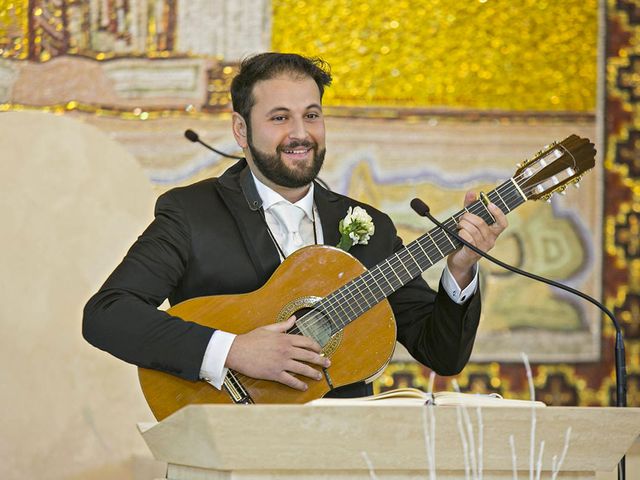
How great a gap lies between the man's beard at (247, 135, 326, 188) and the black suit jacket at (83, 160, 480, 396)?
0.35 feet

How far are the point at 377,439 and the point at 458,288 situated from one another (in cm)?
112

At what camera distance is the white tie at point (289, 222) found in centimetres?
326

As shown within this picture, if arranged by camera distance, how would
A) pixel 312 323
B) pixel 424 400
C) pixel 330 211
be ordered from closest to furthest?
pixel 424 400 < pixel 312 323 < pixel 330 211

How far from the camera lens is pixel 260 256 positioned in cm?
317

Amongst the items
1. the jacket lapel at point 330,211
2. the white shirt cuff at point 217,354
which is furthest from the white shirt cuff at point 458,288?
the white shirt cuff at point 217,354

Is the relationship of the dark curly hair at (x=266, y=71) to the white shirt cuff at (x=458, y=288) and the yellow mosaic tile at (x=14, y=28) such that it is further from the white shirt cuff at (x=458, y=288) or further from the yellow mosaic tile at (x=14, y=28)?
the yellow mosaic tile at (x=14, y=28)

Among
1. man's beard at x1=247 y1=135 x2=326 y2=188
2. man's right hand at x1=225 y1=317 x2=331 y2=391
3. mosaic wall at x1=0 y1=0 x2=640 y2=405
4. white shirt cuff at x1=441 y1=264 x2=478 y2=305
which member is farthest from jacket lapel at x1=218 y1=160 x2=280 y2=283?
mosaic wall at x1=0 y1=0 x2=640 y2=405

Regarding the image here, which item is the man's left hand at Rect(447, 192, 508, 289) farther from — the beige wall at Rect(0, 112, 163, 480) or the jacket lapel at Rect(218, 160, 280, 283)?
the beige wall at Rect(0, 112, 163, 480)

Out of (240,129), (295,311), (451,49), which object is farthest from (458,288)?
(451,49)

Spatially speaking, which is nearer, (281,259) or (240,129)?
(281,259)

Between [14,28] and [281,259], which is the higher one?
[14,28]

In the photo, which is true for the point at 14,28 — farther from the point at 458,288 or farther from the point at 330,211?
the point at 458,288

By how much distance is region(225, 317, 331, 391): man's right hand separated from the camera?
2814 millimetres

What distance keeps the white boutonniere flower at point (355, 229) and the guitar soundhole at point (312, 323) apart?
31 centimetres
